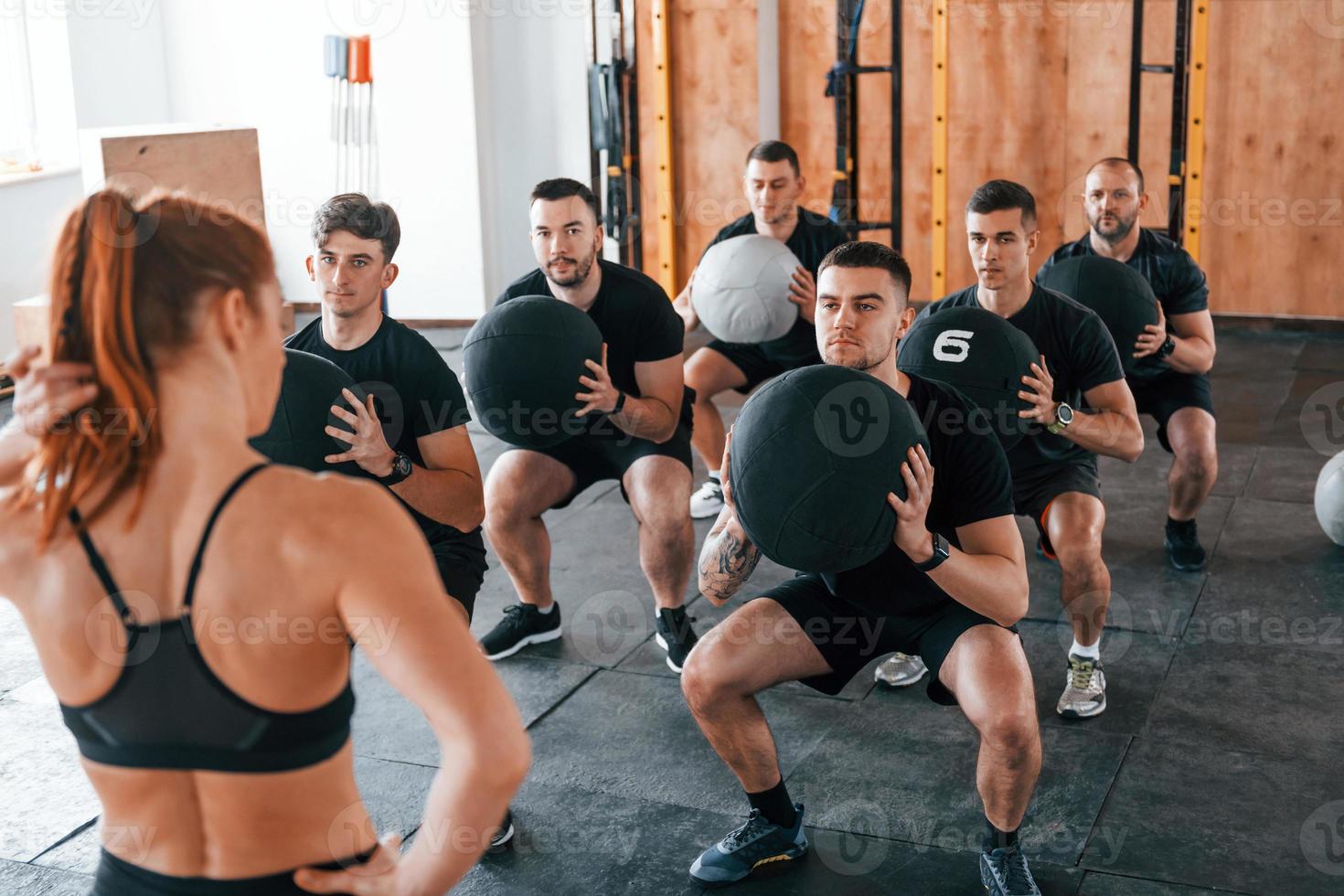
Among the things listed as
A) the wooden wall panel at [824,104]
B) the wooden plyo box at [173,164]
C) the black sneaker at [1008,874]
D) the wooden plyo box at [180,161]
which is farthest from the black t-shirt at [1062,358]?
the wooden wall panel at [824,104]

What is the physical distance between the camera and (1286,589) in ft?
13.4

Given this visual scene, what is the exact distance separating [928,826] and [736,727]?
52 cm

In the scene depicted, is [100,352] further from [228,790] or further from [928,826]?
[928,826]

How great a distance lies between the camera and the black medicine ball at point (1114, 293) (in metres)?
3.93

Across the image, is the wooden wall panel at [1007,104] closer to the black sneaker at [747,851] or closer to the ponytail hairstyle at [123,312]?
the black sneaker at [747,851]

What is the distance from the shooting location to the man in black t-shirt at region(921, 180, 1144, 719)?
3.39 m

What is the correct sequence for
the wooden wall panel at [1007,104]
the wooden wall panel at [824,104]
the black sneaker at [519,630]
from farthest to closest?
the wooden wall panel at [824,104] < the wooden wall panel at [1007,104] < the black sneaker at [519,630]

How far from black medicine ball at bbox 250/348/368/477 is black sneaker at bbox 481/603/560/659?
126 cm

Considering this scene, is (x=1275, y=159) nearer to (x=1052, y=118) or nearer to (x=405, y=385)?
(x=1052, y=118)

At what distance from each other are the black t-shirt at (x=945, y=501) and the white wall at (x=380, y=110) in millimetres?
5337

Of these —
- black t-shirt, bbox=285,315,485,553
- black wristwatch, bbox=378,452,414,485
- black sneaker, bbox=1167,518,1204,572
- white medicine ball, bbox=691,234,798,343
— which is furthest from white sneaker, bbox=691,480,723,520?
black wristwatch, bbox=378,452,414,485

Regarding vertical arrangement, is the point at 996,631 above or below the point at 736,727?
above

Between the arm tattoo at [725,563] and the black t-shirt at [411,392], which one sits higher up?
the black t-shirt at [411,392]


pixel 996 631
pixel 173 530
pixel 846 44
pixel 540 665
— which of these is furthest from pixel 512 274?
pixel 173 530
